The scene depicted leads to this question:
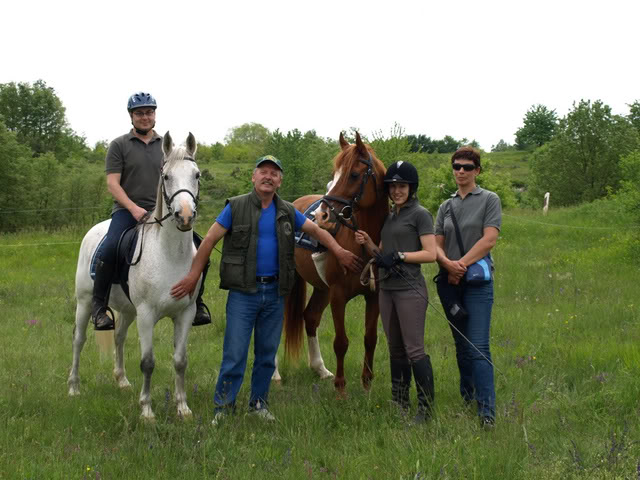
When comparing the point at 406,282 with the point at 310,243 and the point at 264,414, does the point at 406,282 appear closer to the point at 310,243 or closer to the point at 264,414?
the point at 264,414

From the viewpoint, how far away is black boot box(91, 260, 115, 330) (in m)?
5.42

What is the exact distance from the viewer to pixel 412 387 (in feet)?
19.2

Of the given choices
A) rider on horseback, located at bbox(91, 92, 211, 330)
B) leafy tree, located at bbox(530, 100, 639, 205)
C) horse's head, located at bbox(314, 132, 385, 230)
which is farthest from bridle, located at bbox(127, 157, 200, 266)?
leafy tree, located at bbox(530, 100, 639, 205)

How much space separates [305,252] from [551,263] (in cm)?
797

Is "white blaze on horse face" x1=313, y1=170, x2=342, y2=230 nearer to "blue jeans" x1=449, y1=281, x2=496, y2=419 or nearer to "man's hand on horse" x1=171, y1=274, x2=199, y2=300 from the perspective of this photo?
"man's hand on horse" x1=171, y1=274, x2=199, y2=300

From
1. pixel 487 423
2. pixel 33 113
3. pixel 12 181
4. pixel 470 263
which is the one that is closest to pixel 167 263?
pixel 470 263

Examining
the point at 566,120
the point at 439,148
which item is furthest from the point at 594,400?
the point at 439,148

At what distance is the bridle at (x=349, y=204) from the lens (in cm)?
513

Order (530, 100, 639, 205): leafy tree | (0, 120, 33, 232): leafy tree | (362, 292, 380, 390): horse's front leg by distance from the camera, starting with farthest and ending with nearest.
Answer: (530, 100, 639, 205): leafy tree → (0, 120, 33, 232): leafy tree → (362, 292, 380, 390): horse's front leg

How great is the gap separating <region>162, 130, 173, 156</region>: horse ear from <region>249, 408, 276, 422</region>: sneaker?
2378 millimetres

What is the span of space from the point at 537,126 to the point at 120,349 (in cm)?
9147

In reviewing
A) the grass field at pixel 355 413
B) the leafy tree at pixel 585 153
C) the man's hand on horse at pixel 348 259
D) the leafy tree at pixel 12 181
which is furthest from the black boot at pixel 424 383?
the leafy tree at pixel 585 153

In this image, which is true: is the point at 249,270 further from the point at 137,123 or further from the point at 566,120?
the point at 566,120

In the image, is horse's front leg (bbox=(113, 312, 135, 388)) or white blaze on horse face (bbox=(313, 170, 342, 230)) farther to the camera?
horse's front leg (bbox=(113, 312, 135, 388))
